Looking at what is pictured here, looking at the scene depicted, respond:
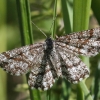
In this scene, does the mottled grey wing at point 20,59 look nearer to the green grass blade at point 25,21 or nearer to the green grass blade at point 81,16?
the green grass blade at point 25,21

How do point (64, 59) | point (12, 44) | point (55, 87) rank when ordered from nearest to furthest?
point (64, 59)
point (55, 87)
point (12, 44)

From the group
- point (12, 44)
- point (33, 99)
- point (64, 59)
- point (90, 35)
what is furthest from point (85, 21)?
point (12, 44)

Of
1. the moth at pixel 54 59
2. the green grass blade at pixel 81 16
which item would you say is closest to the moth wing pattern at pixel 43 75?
the moth at pixel 54 59

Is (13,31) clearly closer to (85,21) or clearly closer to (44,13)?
(44,13)

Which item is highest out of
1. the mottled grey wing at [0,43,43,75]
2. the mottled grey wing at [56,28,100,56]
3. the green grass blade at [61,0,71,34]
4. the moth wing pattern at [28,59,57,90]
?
the green grass blade at [61,0,71,34]

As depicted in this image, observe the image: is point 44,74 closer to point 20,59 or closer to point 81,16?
point 20,59

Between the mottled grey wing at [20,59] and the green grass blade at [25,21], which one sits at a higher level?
the green grass blade at [25,21]

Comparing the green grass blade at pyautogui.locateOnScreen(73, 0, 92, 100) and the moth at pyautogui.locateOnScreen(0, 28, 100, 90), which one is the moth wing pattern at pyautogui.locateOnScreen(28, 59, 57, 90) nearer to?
the moth at pyautogui.locateOnScreen(0, 28, 100, 90)

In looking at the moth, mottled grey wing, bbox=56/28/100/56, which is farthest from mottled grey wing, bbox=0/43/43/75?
mottled grey wing, bbox=56/28/100/56
